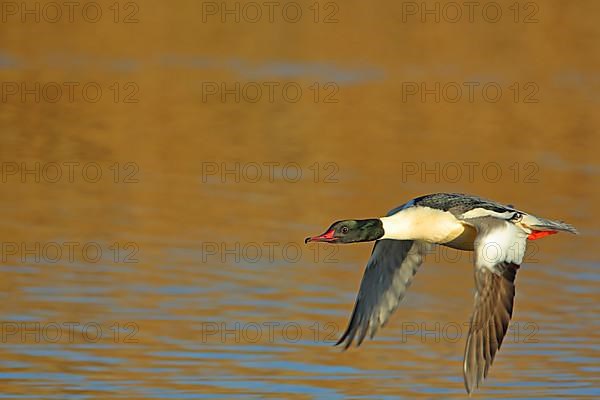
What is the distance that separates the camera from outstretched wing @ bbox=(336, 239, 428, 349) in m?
11.0

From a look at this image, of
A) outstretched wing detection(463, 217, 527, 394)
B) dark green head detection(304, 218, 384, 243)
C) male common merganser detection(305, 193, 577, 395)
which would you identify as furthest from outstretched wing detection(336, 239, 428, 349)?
outstretched wing detection(463, 217, 527, 394)

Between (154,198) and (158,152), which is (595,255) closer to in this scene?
(154,198)

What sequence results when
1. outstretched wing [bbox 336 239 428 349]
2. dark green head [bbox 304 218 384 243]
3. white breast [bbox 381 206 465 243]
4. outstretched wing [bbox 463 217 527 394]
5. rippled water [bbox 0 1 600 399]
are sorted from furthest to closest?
rippled water [bbox 0 1 600 399], outstretched wing [bbox 336 239 428 349], dark green head [bbox 304 218 384 243], white breast [bbox 381 206 465 243], outstretched wing [bbox 463 217 527 394]

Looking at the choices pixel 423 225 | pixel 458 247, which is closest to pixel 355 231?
pixel 423 225

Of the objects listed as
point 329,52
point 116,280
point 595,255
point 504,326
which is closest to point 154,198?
point 116,280

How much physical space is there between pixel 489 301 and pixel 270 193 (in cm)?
885

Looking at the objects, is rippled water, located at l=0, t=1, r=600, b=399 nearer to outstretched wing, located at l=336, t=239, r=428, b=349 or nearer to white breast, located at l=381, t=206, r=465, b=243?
outstretched wing, located at l=336, t=239, r=428, b=349

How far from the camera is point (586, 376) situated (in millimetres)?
11570

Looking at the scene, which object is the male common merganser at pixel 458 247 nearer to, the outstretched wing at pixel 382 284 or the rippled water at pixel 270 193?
the outstretched wing at pixel 382 284

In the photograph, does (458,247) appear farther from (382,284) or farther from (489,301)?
(489,301)

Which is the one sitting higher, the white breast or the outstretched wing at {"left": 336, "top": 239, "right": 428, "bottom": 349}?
the white breast

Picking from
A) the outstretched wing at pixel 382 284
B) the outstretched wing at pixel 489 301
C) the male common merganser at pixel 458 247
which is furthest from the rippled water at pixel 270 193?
the outstretched wing at pixel 489 301

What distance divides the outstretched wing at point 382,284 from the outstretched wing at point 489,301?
1.31m

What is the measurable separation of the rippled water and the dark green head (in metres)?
1.10
